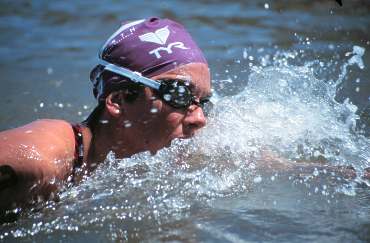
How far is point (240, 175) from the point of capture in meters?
4.46

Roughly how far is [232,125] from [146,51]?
136cm

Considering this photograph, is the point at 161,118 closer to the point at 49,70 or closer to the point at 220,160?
the point at 220,160

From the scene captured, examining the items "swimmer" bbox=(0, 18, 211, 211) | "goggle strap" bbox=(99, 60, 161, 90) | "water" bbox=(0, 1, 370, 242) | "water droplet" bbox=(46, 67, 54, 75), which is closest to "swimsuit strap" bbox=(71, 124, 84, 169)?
"swimmer" bbox=(0, 18, 211, 211)

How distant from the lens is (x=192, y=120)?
4.20m

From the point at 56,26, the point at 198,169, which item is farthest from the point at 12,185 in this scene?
the point at 56,26

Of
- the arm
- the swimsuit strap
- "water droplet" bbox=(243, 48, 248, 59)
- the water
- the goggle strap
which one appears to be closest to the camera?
the arm

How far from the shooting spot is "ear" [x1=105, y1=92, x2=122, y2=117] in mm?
4195

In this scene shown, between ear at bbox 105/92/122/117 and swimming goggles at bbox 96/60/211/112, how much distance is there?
0.16m

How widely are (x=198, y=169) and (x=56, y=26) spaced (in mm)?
5890

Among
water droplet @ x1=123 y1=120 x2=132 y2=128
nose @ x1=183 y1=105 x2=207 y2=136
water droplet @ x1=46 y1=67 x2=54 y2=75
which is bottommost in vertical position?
water droplet @ x1=46 y1=67 x2=54 y2=75

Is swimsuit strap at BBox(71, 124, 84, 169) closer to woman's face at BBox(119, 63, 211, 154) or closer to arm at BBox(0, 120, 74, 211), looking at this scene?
arm at BBox(0, 120, 74, 211)

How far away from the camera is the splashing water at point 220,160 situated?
380 cm

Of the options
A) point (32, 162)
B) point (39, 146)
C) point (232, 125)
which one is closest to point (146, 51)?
point (39, 146)

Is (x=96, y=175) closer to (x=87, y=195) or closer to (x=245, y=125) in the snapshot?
(x=87, y=195)
